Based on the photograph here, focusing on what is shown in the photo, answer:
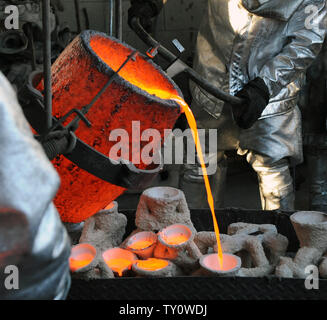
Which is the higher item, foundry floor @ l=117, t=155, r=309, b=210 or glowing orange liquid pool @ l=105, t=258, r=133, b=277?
glowing orange liquid pool @ l=105, t=258, r=133, b=277

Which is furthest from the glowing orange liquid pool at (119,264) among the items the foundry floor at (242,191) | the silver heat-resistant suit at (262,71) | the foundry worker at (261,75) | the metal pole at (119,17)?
the foundry floor at (242,191)

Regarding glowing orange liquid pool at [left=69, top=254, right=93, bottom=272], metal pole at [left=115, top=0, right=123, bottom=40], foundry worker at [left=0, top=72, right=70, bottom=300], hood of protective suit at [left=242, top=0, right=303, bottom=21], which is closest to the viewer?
foundry worker at [left=0, top=72, right=70, bottom=300]

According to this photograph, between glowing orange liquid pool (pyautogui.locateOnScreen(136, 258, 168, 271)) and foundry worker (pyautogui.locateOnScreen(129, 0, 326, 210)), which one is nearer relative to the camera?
glowing orange liquid pool (pyautogui.locateOnScreen(136, 258, 168, 271))

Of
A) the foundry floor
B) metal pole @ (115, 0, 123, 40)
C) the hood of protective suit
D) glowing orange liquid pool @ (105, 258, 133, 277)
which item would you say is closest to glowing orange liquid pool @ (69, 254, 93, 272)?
glowing orange liquid pool @ (105, 258, 133, 277)

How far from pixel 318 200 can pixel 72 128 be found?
280cm

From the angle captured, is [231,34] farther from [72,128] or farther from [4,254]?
[4,254]

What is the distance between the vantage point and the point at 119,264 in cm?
189

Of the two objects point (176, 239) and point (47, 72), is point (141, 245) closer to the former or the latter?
point (176, 239)

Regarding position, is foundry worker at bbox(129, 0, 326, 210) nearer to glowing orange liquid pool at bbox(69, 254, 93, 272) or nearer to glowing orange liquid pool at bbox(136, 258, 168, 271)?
glowing orange liquid pool at bbox(136, 258, 168, 271)

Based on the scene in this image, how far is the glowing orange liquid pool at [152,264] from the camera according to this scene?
1.80 meters

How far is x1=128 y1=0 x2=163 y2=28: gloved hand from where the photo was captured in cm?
297

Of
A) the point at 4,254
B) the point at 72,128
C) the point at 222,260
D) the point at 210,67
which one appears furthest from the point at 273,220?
the point at 4,254

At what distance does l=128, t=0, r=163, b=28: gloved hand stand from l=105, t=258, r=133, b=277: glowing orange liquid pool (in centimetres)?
159

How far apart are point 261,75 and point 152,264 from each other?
1295mm
